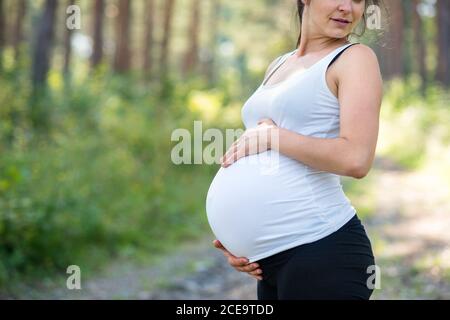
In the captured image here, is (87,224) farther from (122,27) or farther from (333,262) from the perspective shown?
(122,27)

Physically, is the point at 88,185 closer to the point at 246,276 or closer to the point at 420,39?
the point at 246,276

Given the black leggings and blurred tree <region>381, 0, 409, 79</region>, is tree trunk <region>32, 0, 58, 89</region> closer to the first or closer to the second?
the black leggings

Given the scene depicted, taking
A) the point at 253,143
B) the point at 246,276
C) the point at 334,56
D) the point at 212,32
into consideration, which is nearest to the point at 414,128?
the point at 246,276

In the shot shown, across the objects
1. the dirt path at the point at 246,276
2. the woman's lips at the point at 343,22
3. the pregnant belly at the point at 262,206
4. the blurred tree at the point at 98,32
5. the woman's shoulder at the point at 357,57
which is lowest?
the dirt path at the point at 246,276

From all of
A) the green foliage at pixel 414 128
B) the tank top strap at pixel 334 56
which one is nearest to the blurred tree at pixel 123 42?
the green foliage at pixel 414 128

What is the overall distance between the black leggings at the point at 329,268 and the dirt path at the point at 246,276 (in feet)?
11.1

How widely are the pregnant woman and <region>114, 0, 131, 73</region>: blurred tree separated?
65.9ft

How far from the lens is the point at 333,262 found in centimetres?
231

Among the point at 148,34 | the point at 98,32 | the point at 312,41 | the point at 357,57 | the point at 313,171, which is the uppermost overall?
the point at 148,34

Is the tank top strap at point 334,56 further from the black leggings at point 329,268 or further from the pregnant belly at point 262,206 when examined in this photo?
the black leggings at point 329,268

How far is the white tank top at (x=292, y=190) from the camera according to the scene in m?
2.35

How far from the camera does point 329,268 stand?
231 cm

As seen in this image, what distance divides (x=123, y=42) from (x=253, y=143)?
2076cm

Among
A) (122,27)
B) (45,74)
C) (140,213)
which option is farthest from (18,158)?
(122,27)
